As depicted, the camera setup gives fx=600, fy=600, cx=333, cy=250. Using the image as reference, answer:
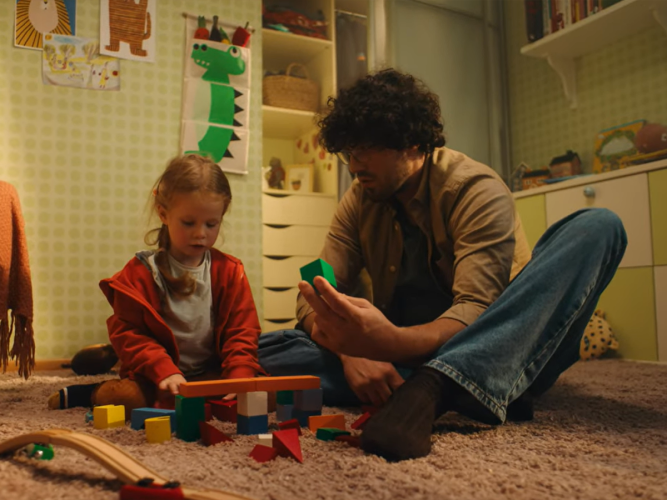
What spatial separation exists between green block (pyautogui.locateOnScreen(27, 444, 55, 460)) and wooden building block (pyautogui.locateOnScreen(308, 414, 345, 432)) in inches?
14.2

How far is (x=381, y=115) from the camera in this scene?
1.15 m

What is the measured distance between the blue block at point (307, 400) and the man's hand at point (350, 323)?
0.10m

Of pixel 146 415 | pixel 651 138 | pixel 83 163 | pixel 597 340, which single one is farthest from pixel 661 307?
pixel 83 163

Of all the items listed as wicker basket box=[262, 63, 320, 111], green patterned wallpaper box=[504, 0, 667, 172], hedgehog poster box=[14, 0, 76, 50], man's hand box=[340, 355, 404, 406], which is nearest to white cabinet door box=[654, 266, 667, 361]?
green patterned wallpaper box=[504, 0, 667, 172]

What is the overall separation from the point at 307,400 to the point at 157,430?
23cm

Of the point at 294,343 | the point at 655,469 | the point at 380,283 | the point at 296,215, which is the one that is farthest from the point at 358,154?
the point at 296,215

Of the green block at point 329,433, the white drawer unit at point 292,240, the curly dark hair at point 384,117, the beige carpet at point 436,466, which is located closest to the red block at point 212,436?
the beige carpet at point 436,466

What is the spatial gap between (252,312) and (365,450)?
1.96ft

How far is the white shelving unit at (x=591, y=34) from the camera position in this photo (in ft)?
7.74

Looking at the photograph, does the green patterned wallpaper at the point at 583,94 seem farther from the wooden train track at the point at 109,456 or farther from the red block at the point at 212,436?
the wooden train track at the point at 109,456

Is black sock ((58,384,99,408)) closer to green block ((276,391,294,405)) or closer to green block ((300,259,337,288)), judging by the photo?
green block ((276,391,294,405))

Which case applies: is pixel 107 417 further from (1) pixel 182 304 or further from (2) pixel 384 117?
(2) pixel 384 117

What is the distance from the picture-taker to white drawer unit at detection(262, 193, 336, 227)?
280 cm

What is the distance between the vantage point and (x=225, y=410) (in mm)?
1019
